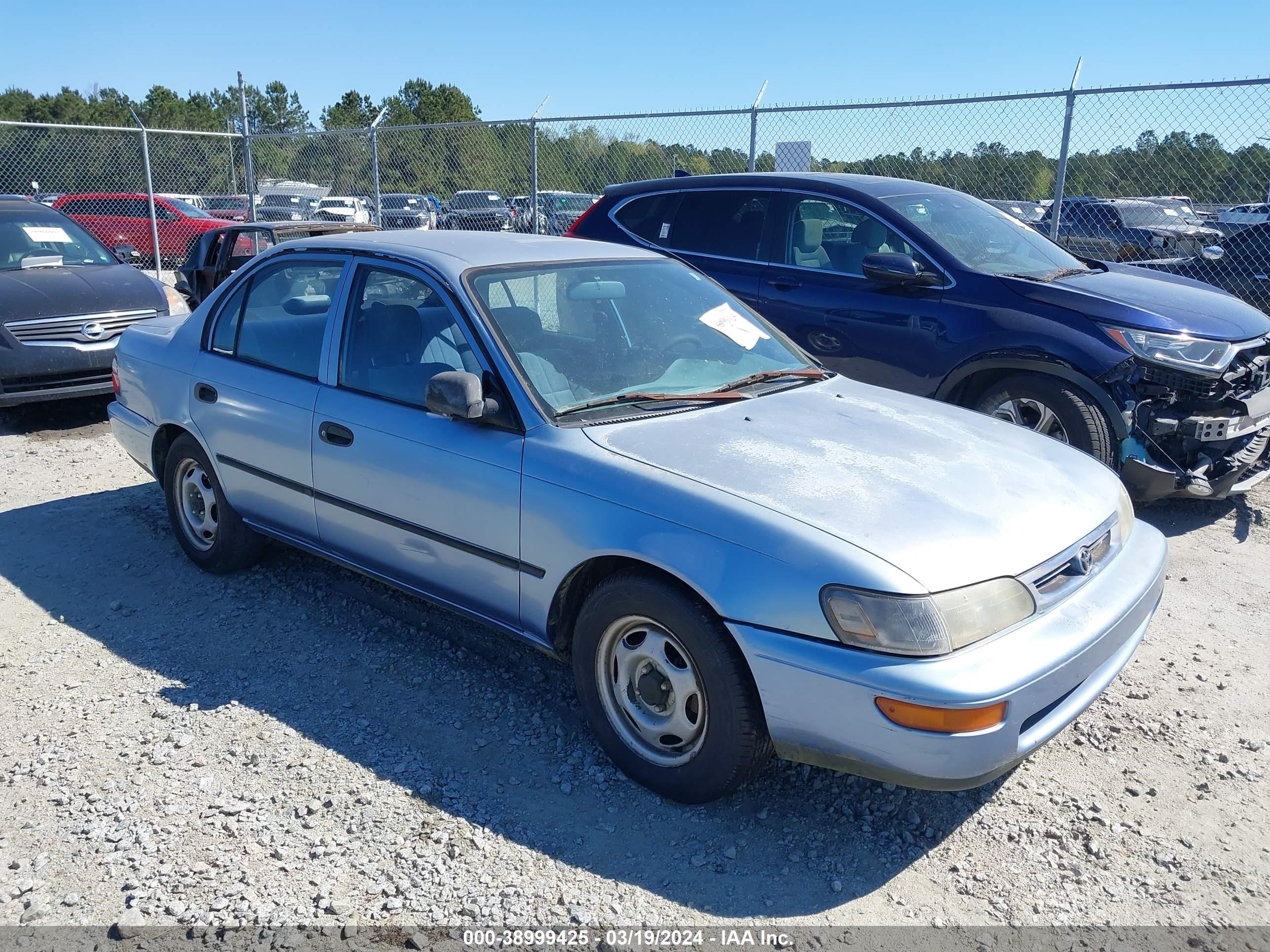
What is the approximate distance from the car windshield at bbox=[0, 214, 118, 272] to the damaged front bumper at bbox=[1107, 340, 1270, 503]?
8411mm

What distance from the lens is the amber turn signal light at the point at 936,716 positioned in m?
2.58

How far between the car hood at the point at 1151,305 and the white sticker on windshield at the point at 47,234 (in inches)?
313

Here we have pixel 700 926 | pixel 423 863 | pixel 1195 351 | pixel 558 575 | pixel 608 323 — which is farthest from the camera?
pixel 1195 351

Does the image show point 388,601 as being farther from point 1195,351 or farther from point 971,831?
point 1195,351

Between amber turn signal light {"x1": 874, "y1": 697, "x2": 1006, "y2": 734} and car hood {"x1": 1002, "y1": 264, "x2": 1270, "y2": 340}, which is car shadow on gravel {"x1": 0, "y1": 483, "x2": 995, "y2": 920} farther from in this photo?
car hood {"x1": 1002, "y1": 264, "x2": 1270, "y2": 340}

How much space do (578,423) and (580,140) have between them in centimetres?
882

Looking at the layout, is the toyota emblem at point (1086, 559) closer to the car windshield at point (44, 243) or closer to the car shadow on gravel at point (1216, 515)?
the car shadow on gravel at point (1216, 515)

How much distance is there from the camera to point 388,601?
15.1 feet

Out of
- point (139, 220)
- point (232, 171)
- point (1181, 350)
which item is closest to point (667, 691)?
point (1181, 350)

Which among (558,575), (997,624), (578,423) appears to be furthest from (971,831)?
(578,423)

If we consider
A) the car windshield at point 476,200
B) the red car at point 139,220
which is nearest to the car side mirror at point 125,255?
the car windshield at point 476,200

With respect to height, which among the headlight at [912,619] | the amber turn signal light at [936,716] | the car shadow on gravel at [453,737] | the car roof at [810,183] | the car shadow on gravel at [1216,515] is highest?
the car roof at [810,183]

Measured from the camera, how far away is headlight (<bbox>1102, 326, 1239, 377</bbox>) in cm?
532

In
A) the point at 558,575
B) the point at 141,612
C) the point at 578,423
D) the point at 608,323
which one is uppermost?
the point at 608,323
